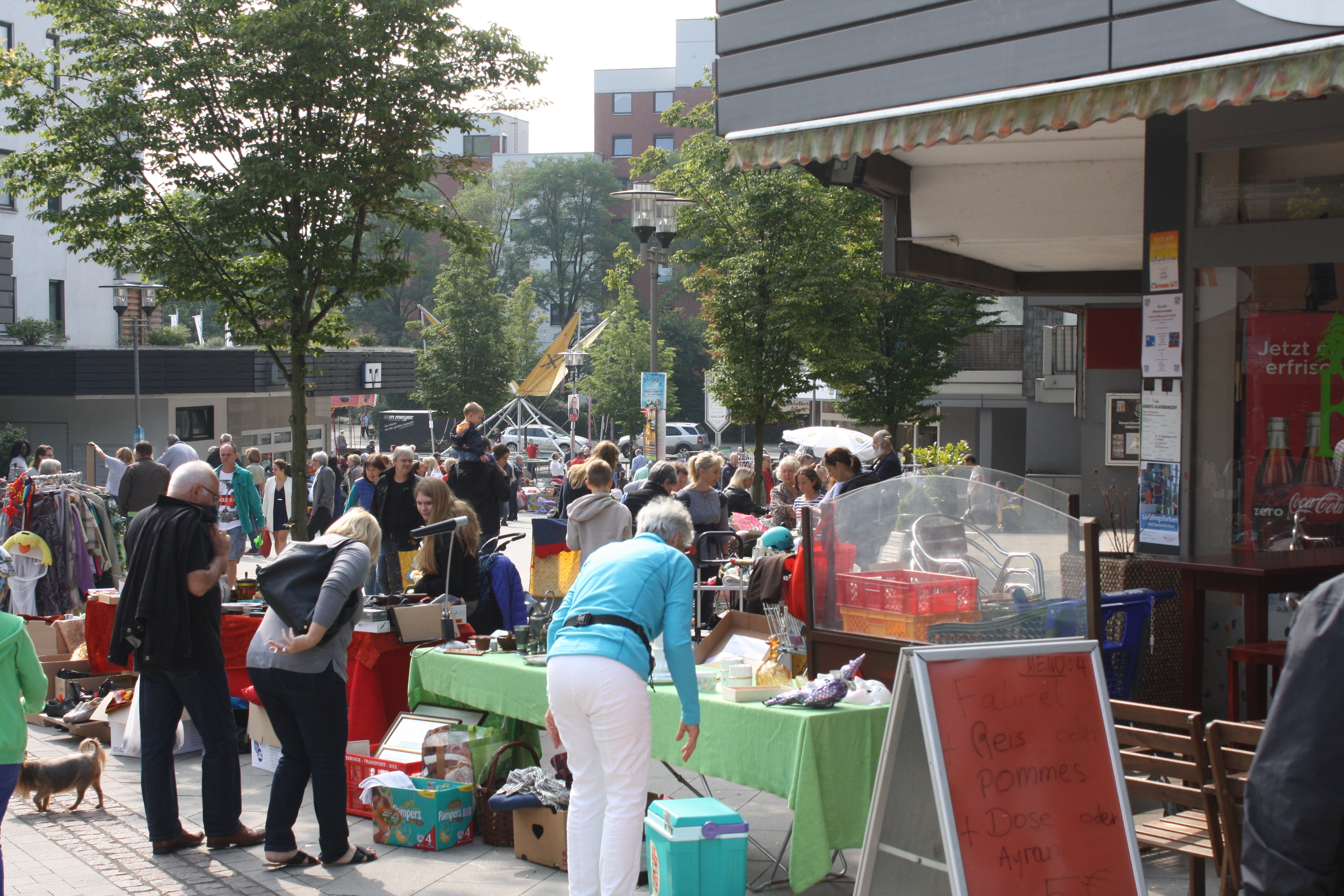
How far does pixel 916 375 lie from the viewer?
26297mm

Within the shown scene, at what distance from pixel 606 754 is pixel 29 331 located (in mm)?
31428

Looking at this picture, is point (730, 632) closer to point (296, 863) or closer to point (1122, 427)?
point (296, 863)

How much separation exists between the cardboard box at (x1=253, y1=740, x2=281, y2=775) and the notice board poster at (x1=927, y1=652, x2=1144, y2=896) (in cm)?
485

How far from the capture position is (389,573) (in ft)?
Answer: 34.6

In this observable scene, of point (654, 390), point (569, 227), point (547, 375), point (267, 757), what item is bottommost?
point (267, 757)

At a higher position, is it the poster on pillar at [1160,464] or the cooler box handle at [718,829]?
the poster on pillar at [1160,464]

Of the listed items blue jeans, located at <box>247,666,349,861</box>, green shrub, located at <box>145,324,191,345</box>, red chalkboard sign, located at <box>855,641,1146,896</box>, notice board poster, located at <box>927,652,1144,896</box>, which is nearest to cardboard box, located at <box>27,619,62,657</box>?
blue jeans, located at <box>247,666,349,861</box>

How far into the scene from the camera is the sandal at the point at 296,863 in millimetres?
5477

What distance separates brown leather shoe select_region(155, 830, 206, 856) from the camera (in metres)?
5.73

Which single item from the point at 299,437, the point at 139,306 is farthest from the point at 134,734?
the point at 139,306

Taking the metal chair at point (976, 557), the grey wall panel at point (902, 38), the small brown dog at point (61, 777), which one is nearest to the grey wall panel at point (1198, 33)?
the grey wall panel at point (902, 38)

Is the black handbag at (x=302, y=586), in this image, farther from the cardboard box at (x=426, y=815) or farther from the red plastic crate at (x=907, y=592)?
the red plastic crate at (x=907, y=592)

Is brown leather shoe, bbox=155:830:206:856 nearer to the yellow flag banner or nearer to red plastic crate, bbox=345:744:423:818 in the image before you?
red plastic crate, bbox=345:744:423:818

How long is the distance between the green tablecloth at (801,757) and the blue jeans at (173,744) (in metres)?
2.16
